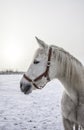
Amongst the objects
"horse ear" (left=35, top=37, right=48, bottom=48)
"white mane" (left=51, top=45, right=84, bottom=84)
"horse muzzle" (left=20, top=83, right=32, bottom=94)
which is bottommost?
"horse muzzle" (left=20, top=83, right=32, bottom=94)

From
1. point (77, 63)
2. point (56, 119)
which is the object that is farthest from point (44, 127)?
point (77, 63)

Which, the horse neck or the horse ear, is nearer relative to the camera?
the horse ear

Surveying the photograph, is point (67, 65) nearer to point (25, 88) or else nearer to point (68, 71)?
point (68, 71)

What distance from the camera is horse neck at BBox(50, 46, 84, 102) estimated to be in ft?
12.4

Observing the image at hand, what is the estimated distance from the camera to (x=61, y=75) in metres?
3.82

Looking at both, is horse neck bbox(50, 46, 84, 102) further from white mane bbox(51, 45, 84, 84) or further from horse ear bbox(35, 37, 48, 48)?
horse ear bbox(35, 37, 48, 48)

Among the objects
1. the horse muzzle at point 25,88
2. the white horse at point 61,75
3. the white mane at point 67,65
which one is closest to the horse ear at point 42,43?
the white horse at point 61,75

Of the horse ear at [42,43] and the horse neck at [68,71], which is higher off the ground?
the horse ear at [42,43]

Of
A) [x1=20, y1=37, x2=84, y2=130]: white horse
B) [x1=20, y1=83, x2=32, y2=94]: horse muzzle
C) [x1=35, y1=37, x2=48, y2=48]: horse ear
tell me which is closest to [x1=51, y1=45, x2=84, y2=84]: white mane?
[x1=20, y1=37, x2=84, y2=130]: white horse

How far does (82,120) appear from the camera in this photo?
3887 mm

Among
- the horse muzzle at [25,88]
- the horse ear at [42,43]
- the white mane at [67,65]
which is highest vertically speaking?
the horse ear at [42,43]

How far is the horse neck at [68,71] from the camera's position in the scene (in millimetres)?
3770

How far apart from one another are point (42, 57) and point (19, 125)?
382cm

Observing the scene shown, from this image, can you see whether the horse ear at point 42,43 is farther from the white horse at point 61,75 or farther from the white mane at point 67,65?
the white mane at point 67,65
